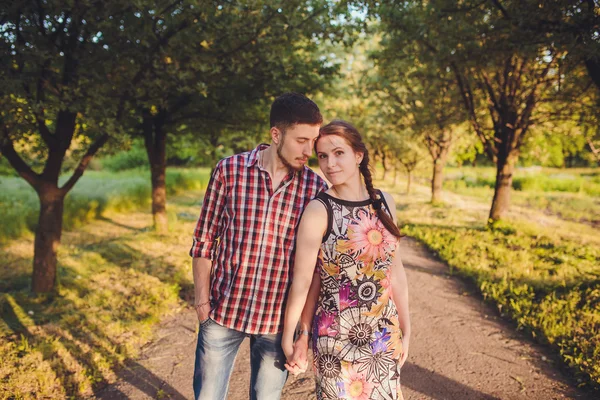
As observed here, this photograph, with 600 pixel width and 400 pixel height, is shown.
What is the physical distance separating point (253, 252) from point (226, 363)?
654mm

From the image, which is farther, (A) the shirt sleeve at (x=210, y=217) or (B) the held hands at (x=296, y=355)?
(A) the shirt sleeve at (x=210, y=217)

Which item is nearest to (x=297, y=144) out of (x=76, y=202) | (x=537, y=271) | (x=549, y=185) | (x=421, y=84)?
(x=537, y=271)

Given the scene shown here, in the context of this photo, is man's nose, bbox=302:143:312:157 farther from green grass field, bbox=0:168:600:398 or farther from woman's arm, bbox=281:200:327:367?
green grass field, bbox=0:168:600:398

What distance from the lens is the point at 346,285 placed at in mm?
1867

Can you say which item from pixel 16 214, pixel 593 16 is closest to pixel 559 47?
pixel 593 16

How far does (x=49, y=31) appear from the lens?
16.8 ft

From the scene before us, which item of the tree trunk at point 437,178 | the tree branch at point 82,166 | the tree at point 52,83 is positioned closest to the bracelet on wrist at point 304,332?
the tree at point 52,83

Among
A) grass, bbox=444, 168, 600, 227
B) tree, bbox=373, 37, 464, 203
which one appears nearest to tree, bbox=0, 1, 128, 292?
tree, bbox=373, 37, 464, 203

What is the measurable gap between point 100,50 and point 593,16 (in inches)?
252

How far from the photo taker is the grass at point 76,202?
30.5 feet

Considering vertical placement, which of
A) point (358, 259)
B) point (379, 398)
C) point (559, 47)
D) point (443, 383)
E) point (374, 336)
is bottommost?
point (443, 383)

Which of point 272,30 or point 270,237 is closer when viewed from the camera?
point 270,237

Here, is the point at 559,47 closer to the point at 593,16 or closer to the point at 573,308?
the point at 593,16

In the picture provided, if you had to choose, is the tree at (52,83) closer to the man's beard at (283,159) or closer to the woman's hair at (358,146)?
the man's beard at (283,159)
